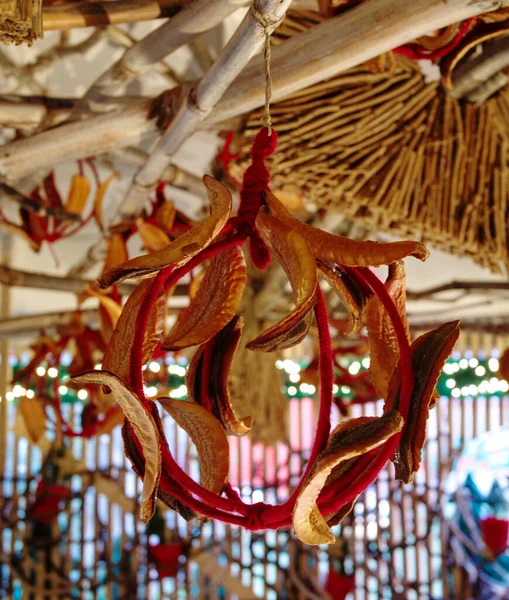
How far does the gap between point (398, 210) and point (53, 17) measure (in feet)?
1.90

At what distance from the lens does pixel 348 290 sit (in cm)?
47

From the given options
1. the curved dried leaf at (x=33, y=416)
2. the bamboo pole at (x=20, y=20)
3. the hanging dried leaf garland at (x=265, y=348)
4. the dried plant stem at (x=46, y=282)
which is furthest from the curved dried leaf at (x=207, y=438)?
the curved dried leaf at (x=33, y=416)

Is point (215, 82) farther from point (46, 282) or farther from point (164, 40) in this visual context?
point (46, 282)

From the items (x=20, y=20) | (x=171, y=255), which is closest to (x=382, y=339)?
(x=171, y=255)

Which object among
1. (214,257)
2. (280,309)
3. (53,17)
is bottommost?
(214,257)

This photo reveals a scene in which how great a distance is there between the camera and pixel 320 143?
1002 millimetres

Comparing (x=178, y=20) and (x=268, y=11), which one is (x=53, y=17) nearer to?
(x=178, y=20)

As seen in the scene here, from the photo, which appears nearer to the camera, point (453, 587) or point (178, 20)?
point (178, 20)

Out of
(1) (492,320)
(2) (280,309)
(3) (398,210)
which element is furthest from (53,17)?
(1) (492,320)

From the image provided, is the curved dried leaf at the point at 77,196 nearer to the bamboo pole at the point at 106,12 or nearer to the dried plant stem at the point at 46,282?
the dried plant stem at the point at 46,282

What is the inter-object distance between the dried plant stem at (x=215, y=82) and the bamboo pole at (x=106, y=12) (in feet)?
0.42

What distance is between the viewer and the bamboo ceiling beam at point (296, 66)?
25.6 inches

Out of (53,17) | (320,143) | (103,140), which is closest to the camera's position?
(53,17)

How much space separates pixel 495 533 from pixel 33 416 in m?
2.07
